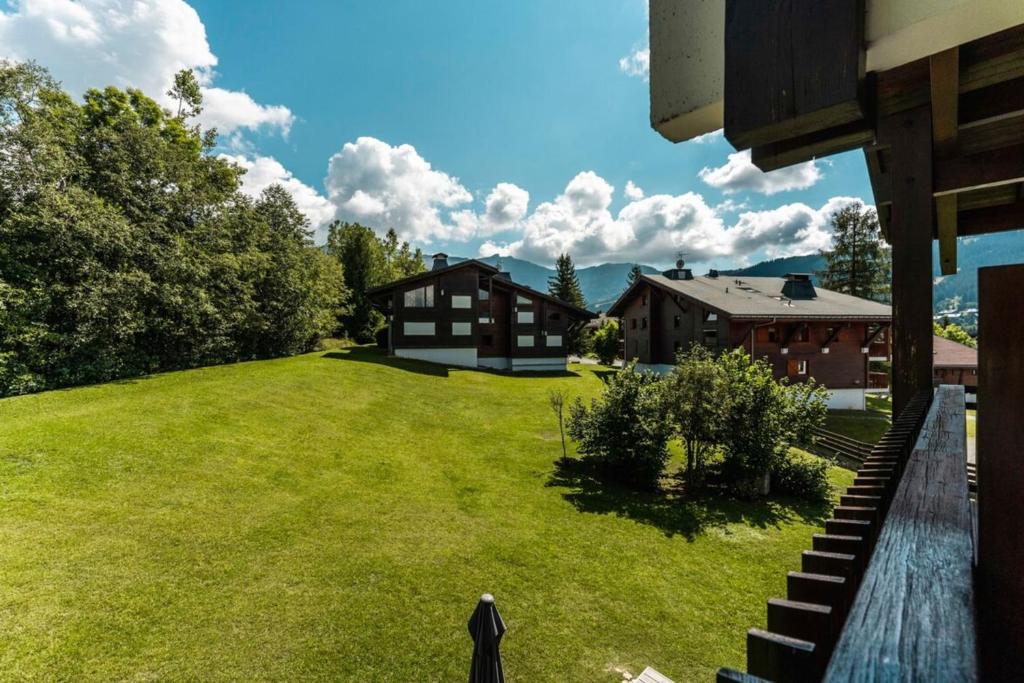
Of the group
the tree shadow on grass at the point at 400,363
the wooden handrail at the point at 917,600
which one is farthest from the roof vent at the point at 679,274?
the wooden handrail at the point at 917,600

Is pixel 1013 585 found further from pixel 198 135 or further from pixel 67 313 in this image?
pixel 198 135

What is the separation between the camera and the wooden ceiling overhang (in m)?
0.96

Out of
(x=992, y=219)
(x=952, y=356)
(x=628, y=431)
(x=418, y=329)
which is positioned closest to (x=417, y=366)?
(x=418, y=329)

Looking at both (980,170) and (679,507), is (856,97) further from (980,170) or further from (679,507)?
(679,507)

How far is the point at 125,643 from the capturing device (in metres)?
5.09

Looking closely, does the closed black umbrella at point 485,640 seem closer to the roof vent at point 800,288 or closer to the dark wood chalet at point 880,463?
the dark wood chalet at point 880,463

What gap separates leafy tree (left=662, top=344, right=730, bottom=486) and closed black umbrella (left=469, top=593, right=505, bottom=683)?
9059mm

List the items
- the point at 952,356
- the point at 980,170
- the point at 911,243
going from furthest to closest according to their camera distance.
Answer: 1. the point at 952,356
2. the point at 980,170
3. the point at 911,243

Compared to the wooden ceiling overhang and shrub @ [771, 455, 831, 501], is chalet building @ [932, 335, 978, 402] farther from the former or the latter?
the wooden ceiling overhang

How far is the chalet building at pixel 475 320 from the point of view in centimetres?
2716

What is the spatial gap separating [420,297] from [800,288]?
22973 mm

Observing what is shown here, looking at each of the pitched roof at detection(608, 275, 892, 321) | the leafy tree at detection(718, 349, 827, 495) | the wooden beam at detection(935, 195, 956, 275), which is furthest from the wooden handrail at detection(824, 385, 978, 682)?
the pitched roof at detection(608, 275, 892, 321)

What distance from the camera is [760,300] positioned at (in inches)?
941

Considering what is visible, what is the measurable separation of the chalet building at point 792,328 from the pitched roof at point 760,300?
4cm
